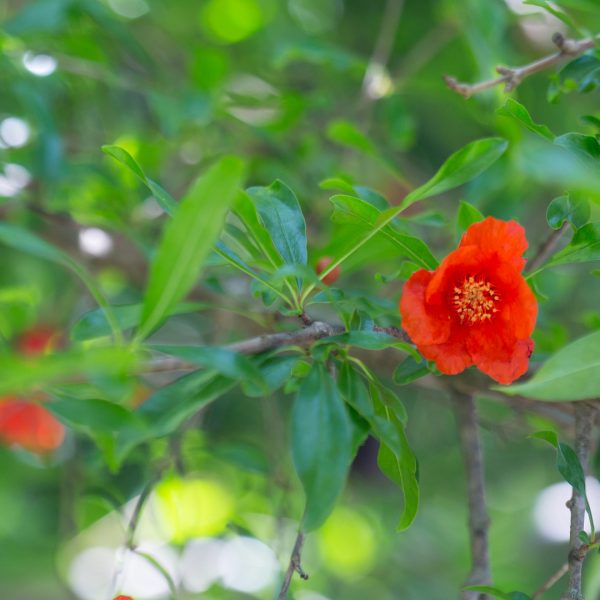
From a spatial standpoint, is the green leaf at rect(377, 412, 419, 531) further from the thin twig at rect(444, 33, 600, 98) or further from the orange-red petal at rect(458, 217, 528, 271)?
the thin twig at rect(444, 33, 600, 98)

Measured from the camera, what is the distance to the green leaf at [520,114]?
0.69 metres

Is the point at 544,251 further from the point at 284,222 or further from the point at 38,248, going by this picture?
the point at 38,248

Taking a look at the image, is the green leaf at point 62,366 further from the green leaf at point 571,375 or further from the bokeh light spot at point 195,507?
the bokeh light spot at point 195,507

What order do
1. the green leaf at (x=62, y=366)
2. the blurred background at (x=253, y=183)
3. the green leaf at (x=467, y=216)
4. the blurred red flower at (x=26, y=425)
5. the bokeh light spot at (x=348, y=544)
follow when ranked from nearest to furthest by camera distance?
the green leaf at (x=62, y=366) → the green leaf at (x=467, y=216) → the blurred background at (x=253, y=183) → the blurred red flower at (x=26, y=425) → the bokeh light spot at (x=348, y=544)

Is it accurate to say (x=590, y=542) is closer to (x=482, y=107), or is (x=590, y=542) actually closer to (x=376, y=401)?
(x=376, y=401)

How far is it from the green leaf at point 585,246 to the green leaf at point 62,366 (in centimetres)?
40

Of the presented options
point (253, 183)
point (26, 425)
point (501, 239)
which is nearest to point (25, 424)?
point (26, 425)

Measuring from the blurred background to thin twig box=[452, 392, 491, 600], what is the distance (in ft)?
0.40

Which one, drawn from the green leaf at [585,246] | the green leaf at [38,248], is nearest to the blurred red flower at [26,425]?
the green leaf at [38,248]

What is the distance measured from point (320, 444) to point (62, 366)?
0.21 metres

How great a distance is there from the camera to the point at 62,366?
49 cm

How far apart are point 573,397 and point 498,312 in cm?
18

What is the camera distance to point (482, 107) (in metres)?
1.31

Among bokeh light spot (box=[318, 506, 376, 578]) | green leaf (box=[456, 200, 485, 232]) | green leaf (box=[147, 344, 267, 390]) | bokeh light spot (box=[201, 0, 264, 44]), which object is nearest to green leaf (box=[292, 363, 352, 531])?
green leaf (box=[147, 344, 267, 390])
